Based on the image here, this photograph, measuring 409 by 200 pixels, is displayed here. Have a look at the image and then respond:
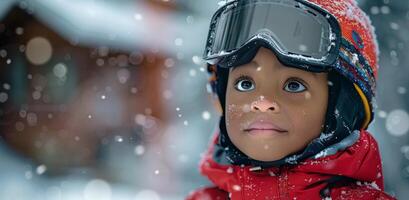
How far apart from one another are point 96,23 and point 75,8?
0.48m

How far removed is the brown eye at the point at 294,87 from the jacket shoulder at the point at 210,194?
70 cm

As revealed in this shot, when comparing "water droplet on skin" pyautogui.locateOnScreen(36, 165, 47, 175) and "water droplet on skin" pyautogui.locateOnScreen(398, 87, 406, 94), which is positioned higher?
"water droplet on skin" pyautogui.locateOnScreen(398, 87, 406, 94)

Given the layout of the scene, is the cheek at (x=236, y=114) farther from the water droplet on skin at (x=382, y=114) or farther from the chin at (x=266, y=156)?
the water droplet on skin at (x=382, y=114)

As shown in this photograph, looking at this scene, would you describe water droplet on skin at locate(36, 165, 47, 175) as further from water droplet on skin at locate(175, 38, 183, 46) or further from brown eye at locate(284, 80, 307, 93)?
brown eye at locate(284, 80, 307, 93)

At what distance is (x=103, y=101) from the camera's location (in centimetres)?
792

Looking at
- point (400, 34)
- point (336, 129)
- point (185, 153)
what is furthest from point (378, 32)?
point (185, 153)

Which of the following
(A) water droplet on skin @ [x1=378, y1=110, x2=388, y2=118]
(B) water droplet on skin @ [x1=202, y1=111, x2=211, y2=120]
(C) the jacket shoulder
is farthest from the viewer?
(B) water droplet on skin @ [x1=202, y1=111, x2=211, y2=120]

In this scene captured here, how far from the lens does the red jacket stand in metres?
2.02

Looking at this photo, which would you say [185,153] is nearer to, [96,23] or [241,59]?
[96,23]

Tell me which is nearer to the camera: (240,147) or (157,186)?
(240,147)

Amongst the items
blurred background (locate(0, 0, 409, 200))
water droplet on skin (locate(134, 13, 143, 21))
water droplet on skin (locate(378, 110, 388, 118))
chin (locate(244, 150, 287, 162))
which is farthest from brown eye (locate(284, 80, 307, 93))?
water droplet on skin (locate(134, 13, 143, 21))

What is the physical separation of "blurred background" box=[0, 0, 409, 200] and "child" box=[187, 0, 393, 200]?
4388 millimetres

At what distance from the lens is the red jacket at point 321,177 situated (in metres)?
2.02

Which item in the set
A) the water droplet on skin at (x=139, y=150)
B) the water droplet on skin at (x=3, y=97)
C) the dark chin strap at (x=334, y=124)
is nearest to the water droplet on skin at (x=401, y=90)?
the dark chin strap at (x=334, y=124)
